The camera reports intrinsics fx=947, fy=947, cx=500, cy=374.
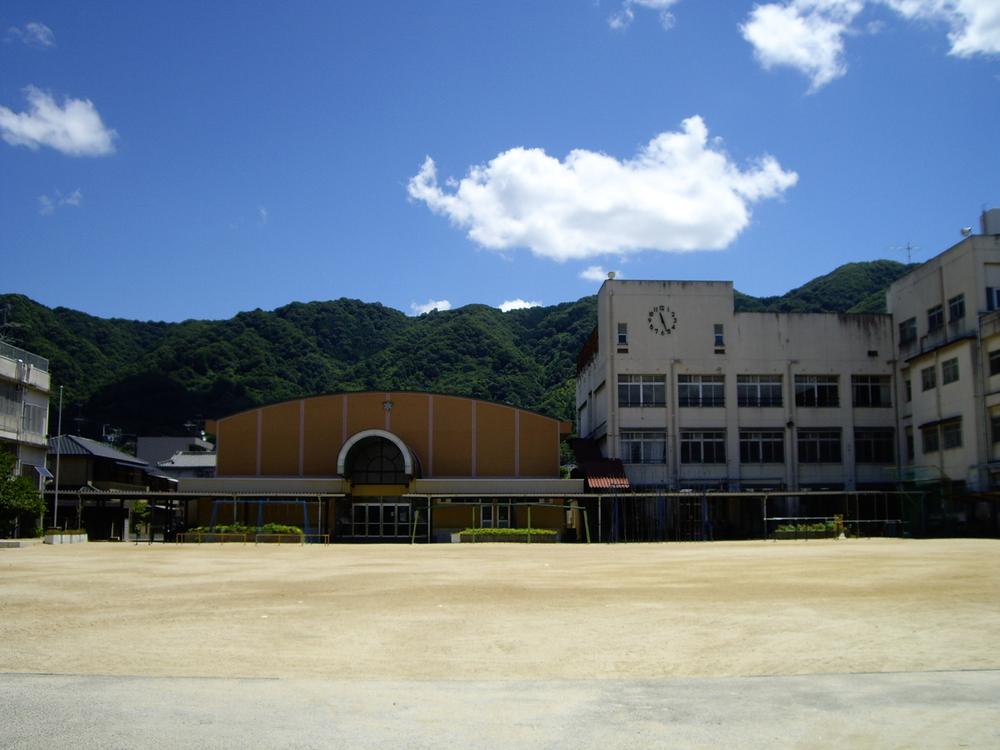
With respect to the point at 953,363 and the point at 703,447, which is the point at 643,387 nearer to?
the point at 703,447

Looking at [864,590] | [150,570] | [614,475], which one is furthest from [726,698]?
[614,475]

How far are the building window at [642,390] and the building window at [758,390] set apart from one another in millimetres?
5131

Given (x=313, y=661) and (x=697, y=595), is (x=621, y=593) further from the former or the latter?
(x=313, y=661)

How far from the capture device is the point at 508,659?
41.2ft

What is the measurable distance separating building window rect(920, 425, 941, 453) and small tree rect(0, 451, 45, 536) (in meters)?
50.3

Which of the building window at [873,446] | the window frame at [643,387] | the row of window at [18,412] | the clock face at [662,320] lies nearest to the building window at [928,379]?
the building window at [873,446]

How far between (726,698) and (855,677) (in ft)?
6.46

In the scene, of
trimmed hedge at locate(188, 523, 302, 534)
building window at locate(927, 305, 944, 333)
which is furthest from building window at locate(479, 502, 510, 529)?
building window at locate(927, 305, 944, 333)

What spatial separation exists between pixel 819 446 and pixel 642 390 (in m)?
12.3

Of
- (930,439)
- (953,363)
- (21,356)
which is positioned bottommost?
(930,439)

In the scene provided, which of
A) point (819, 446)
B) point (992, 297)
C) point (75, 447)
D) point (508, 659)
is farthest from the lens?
point (75, 447)

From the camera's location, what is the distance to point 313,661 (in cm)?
1234

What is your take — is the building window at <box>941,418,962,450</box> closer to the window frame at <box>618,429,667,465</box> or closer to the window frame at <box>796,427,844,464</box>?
the window frame at <box>796,427,844,464</box>

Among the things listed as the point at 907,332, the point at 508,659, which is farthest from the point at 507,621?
the point at 907,332
